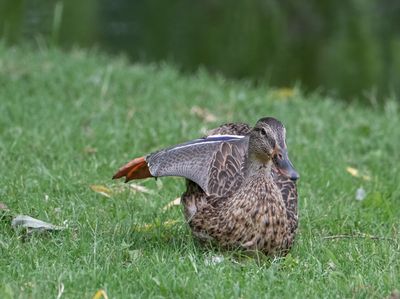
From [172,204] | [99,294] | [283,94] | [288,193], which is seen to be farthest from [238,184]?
[283,94]

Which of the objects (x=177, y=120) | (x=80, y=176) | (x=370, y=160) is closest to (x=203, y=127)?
(x=177, y=120)

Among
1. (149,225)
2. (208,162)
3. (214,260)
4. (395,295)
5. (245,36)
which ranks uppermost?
(208,162)

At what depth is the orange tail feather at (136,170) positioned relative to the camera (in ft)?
16.7

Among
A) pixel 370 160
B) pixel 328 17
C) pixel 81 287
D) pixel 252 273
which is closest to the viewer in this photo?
pixel 81 287

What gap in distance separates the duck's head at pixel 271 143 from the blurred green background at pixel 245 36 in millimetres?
6209

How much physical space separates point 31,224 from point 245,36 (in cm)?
1076

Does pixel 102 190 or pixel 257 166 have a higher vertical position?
pixel 257 166

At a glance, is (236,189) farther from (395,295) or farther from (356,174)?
(356,174)

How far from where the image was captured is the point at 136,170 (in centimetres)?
512

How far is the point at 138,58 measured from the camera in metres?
12.8

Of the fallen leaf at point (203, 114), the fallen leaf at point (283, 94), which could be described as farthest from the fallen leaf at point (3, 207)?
the fallen leaf at point (283, 94)

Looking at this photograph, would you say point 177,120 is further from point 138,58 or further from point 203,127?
point 138,58

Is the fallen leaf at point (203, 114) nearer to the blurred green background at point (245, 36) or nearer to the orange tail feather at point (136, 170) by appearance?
the blurred green background at point (245, 36)

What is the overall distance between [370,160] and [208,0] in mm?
11131
